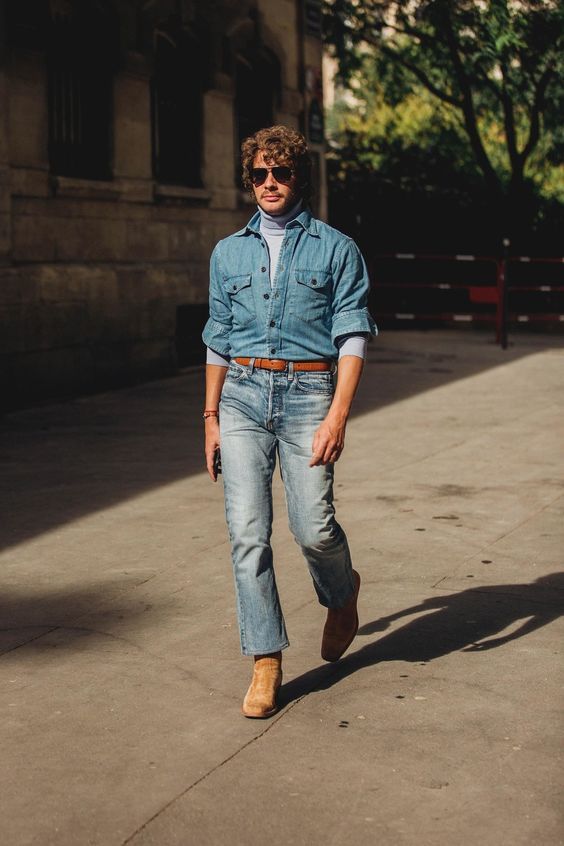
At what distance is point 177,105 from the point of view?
53.2ft

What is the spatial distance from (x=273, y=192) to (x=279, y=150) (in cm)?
14

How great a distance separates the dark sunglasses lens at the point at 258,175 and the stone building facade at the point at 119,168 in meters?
8.31

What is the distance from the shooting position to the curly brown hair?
461 cm

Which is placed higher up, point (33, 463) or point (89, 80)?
point (89, 80)

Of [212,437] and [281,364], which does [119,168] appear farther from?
[281,364]

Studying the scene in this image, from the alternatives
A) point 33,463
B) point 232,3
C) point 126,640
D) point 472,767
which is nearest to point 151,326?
point 232,3

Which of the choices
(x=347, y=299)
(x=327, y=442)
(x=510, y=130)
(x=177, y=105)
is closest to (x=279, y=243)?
(x=347, y=299)

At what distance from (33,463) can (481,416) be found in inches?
165

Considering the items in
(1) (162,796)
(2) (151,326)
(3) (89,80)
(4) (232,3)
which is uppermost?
→ (4) (232,3)

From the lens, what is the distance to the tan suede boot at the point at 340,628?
504cm

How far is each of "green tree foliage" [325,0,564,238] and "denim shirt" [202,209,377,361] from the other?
15.8m

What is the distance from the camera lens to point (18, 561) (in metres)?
6.93

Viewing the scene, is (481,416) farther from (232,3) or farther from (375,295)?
(375,295)

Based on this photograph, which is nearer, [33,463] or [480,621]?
[480,621]
